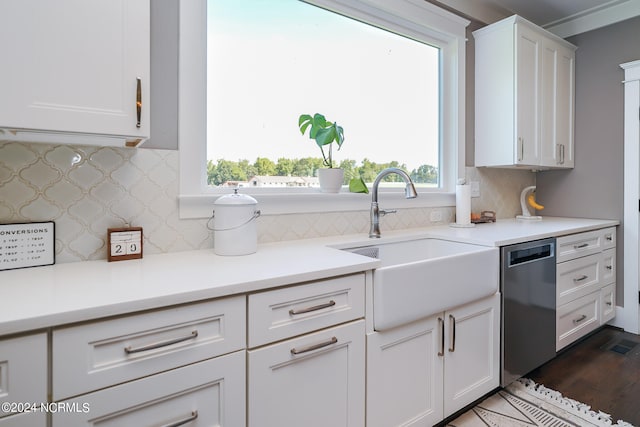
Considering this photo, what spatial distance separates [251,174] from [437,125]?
157 cm

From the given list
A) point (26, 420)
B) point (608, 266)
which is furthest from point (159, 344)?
point (608, 266)

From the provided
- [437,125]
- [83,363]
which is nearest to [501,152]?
[437,125]

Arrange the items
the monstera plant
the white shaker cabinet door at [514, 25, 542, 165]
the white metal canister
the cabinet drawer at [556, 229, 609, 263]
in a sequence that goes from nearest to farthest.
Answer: the white metal canister → the monstera plant → the cabinet drawer at [556, 229, 609, 263] → the white shaker cabinet door at [514, 25, 542, 165]

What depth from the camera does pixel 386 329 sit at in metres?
1.32

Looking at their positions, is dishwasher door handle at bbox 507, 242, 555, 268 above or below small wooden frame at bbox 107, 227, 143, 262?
below

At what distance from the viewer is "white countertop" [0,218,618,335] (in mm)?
785

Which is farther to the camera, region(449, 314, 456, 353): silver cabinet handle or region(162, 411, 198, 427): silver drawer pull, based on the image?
region(449, 314, 456, 353): silver cabinet handle

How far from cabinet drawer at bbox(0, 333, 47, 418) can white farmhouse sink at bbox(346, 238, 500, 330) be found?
99 cm

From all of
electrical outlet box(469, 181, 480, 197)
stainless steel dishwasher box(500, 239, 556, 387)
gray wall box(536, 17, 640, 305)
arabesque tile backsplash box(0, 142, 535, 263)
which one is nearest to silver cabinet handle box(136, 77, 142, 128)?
arabesque tile backsplash box(0, 142, 535, 263)

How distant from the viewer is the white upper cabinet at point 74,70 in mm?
912

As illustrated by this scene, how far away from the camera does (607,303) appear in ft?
8.87

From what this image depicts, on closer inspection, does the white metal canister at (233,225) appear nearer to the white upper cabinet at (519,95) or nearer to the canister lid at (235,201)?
the canister lid at (235,201)

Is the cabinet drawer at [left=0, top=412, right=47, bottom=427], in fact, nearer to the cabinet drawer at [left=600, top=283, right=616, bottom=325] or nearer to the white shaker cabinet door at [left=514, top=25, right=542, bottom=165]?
the white shaker cabinet door at [left=514, top=25, right=542, bottom=165]

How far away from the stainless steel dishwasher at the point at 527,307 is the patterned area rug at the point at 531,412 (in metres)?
0.10
